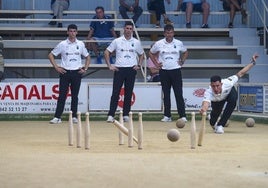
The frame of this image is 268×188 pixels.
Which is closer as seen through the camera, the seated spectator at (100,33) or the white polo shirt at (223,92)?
the white polo shirt at (223,92)

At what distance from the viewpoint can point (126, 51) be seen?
16891 millimetres

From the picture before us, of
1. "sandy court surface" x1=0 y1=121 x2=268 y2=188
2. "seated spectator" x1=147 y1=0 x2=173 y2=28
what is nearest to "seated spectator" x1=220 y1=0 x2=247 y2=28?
"seated spectator" x1=147 y1=0 x2=173 y2=28

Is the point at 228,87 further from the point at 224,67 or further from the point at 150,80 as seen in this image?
the point at 224,67

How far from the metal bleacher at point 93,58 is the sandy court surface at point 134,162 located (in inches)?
396

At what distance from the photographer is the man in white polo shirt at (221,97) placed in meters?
13.4

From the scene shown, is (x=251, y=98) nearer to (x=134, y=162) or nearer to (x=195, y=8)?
(x=195, y=8)

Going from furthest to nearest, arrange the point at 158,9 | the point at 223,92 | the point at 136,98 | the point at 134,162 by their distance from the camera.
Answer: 1. the point at 158,9
2. the point at 136,98
3. the point at 223,92
4. the point at 134,162

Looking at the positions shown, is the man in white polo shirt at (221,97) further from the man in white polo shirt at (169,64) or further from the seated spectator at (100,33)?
the seated spectator at (100,33)

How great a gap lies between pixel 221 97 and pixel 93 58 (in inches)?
391

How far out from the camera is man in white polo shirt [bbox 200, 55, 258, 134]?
1341 cm

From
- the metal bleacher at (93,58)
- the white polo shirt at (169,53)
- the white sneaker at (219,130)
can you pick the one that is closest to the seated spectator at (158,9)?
the metal bleacher at (93,58)

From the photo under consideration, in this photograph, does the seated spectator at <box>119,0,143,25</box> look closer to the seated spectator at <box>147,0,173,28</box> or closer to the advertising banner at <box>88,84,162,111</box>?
the seated spectator at <box>147,0,173,28</box>

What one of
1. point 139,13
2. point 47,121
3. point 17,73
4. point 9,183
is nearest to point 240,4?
point 139,13

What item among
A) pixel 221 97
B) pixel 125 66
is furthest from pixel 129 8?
pixel 221 97
